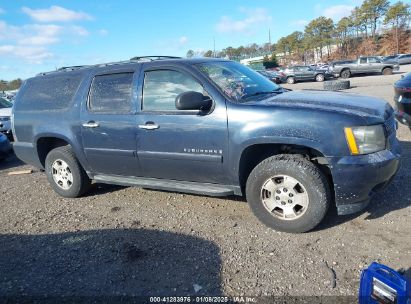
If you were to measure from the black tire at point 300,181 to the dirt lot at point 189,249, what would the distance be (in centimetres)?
12

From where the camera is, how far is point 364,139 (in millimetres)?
3379

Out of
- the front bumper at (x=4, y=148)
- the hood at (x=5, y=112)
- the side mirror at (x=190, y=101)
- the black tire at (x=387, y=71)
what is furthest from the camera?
the black tire at (x=387, y=71)

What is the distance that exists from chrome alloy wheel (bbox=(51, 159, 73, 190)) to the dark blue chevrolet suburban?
0.11 feet

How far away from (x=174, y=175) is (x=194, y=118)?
2.58 feet

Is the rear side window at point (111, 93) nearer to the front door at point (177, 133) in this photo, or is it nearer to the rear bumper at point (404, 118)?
the front door at point (177, 133)

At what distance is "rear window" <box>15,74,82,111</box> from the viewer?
16.7ft

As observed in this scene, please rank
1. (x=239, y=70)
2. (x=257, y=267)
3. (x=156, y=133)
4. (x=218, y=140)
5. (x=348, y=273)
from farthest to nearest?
(x=239, y=70)
(x=156, y=133)
(x=218, y=140)
(x=257, y=267)
(x=348, y=273)

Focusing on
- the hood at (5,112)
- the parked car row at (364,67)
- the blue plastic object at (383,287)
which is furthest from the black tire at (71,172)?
the parked car row at (364,67)

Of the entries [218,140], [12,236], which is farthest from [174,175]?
[12,236]

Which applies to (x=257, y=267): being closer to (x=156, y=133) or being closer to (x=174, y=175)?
(x=174, y=175)

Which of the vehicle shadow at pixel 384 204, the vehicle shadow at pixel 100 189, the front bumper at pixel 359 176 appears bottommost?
the vehicle shadow at pixel 384 204

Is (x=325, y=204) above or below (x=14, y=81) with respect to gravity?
below

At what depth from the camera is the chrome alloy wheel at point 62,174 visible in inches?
211

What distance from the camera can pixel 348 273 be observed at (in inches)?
118
